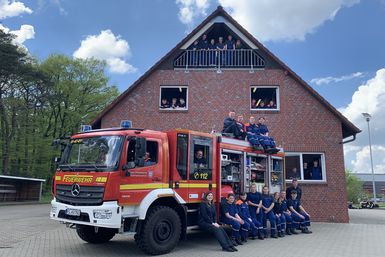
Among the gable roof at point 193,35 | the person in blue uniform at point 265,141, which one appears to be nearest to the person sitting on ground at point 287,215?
the person in blue uniform at point 265,141

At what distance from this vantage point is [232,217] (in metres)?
8.55

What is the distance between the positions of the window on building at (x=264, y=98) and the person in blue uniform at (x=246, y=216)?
6724mm

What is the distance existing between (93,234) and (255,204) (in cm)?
441

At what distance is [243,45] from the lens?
52.1 feet

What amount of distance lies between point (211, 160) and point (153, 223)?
243 centimetres

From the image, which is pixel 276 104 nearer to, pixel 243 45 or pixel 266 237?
pixel 243 45

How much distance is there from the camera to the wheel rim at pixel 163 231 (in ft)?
23.2

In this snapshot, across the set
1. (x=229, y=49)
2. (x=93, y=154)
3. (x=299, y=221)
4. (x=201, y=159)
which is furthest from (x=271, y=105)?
(x=93, y=154)

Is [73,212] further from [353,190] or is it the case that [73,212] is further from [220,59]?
[353,190]

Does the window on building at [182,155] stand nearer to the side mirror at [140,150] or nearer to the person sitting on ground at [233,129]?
the side mirror at [140,150]

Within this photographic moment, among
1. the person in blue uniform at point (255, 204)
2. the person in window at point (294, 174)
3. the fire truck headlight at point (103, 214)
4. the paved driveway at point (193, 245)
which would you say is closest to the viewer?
the fire truck headlight at point (103, 214)

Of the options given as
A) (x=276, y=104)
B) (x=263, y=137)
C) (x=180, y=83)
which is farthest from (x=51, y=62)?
(x=263, y=137)

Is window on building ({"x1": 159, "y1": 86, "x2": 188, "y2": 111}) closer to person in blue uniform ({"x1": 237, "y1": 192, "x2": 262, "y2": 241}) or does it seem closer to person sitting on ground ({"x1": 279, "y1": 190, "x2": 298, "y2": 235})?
person sitting on ground ({"x1": 279, "y1": 190, "x2": 298, "y2": 235})

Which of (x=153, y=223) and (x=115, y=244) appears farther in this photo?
(x=115, y=244)
